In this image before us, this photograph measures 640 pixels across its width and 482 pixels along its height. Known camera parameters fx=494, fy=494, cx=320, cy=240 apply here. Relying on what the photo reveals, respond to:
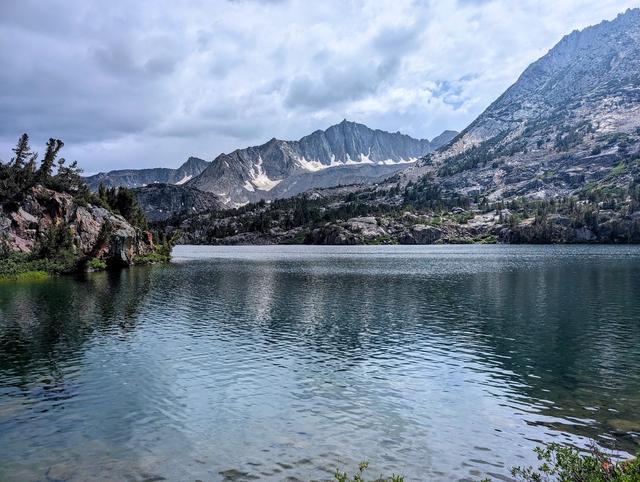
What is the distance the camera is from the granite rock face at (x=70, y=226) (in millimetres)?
124925

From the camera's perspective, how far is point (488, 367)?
40031 millimetres

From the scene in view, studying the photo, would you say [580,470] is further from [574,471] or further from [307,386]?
[307,386]

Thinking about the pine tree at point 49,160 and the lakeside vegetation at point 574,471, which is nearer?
the lakeside vegetation at point 574,471

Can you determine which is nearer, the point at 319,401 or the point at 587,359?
the point at 319,401

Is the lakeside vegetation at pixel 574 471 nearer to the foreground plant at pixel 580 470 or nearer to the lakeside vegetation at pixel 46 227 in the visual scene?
the foreground plant at pixel 580 470

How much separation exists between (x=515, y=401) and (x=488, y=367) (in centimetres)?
814

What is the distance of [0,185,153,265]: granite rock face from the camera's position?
125 m

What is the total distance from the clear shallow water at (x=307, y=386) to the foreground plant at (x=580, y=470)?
3.86 ft

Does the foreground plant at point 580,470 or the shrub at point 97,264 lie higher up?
the shrub at point 97,264

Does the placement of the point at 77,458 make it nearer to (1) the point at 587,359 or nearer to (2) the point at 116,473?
(2) the point at 116,473

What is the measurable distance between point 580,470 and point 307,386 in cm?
1952

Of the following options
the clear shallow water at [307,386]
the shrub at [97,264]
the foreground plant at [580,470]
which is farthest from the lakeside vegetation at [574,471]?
the shrub at [97,264]

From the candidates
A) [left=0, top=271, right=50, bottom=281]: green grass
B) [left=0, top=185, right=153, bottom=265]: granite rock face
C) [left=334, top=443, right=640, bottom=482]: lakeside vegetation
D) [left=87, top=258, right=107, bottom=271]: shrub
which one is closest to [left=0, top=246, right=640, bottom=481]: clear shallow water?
[left=334, top=443, right=640, bottom=482]: lakeside vegetation

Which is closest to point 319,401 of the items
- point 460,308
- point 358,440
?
point 358,440
